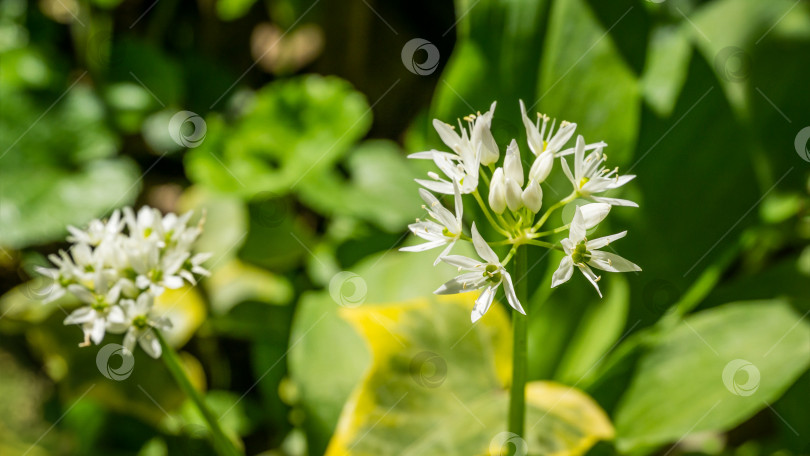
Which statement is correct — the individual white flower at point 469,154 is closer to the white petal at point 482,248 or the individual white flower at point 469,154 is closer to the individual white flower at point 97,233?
the white petal at point 482,248

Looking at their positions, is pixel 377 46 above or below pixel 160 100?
above

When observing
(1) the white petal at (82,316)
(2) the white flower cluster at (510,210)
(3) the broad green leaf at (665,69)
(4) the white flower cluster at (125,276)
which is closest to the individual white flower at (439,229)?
(2) the white flower cluster at (510,210)

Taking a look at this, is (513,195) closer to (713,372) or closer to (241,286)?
(713,372)

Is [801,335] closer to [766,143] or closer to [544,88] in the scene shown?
[766,143]

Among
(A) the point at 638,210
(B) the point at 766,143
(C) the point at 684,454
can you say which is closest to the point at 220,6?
(A) the point at 638,210

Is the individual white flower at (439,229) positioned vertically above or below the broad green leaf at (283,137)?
above

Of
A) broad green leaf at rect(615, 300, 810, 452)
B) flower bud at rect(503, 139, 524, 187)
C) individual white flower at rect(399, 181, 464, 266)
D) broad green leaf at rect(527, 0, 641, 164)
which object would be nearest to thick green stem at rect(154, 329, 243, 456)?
individual white flower at rect(399, 181, 464, 266)
